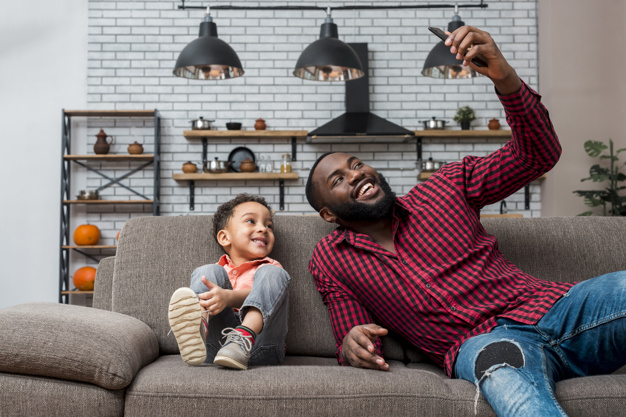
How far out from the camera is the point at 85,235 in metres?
5.16

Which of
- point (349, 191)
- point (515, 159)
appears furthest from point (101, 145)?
point (515, 159)

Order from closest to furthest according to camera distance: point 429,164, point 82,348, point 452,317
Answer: point 82,348 → point 452,317 → point 429,164

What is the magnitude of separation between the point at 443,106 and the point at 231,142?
2000 millimetres

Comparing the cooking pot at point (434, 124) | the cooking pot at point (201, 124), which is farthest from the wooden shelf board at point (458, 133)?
the cooking pot at point (201, 124)

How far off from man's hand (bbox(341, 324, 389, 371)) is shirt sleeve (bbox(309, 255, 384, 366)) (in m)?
0.13

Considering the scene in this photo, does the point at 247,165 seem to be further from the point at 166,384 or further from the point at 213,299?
the point at 166,384

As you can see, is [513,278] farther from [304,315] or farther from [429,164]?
[429,164]

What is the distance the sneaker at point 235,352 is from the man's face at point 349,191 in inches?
21.6

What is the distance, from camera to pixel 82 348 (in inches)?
55.7

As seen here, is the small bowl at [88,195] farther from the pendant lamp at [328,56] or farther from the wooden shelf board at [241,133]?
the pendant lamp at [328,56]

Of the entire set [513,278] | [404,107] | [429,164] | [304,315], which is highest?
[404,107]

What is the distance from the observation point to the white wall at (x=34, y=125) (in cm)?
543

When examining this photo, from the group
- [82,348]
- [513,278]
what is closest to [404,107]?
[513,278]

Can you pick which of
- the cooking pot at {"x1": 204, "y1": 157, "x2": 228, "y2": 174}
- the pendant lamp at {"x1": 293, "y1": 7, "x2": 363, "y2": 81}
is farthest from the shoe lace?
the cooking pot at {"x1": 204, "y1": 157, "x2": 228, "y2": 174}
